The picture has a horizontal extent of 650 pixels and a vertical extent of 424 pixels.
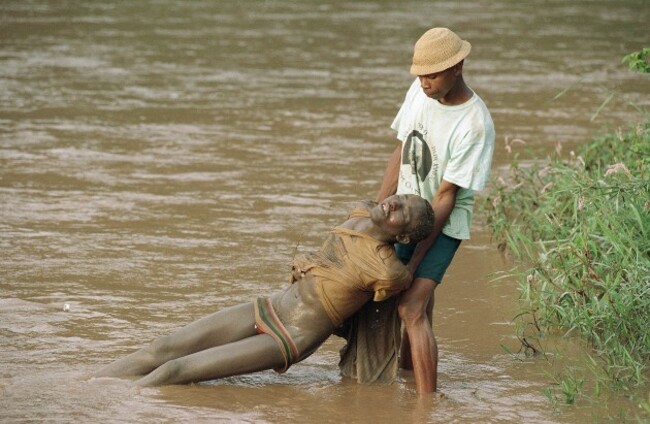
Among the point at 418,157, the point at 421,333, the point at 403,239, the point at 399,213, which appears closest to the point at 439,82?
the point at 418,157

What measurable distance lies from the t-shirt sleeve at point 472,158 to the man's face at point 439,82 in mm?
204

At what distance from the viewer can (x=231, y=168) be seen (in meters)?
10.2

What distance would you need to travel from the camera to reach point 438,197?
18.9 ft

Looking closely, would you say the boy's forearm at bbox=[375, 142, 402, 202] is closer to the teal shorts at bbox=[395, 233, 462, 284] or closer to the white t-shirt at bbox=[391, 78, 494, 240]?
the white t-shirt at bbox=[391, 78, 494, 240]

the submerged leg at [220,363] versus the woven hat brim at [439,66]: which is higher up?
the woven hat brim at [439,66]

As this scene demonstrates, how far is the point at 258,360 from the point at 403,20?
12.9 meters

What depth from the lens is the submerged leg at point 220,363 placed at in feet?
18.5

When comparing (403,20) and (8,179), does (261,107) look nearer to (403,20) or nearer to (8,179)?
(8,179)

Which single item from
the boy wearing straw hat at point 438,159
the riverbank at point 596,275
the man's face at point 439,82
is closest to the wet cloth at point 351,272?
the boy wearing straw hat at point 438,159

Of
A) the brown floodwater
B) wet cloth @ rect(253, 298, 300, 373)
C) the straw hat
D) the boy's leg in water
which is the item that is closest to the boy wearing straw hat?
the straw hat

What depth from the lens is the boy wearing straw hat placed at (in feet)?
18.5

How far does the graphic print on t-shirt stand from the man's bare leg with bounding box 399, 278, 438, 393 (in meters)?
0.51

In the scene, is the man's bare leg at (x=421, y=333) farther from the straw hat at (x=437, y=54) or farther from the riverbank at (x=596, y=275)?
Result: the straw hat at (x=437, y=54)

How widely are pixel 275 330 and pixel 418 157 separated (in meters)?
1.07
